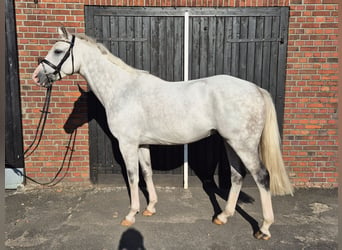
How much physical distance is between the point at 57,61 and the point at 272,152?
266 cm

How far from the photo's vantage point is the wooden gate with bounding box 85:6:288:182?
13.0 feet

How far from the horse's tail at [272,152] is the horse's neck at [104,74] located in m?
1.66

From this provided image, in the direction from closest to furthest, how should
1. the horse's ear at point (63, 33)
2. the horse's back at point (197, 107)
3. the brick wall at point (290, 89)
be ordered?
1. the horse's back at point (197, 107)
2. the horse's ear at point (63, 33)
3. the brick wall at point (290, 89)

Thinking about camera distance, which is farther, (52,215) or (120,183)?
(120,183)

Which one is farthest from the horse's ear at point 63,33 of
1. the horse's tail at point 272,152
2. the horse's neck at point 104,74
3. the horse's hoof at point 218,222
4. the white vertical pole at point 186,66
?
the horse's hoof at point 218,222

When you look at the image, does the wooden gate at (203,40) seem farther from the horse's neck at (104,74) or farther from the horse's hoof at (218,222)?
the horse's hoof at (218,222)

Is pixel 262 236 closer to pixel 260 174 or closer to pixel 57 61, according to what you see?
pixel 260 174

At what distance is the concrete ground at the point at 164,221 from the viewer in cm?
288

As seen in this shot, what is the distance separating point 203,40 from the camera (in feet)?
13.2

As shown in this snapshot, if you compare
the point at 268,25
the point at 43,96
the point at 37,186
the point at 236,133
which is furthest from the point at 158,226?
the point at 268,25

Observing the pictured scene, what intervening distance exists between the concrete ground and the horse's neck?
1.54 m

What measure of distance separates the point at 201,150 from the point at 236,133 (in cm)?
154

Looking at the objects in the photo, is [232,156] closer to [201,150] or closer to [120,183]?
[201,150]

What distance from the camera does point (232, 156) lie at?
330 cm
